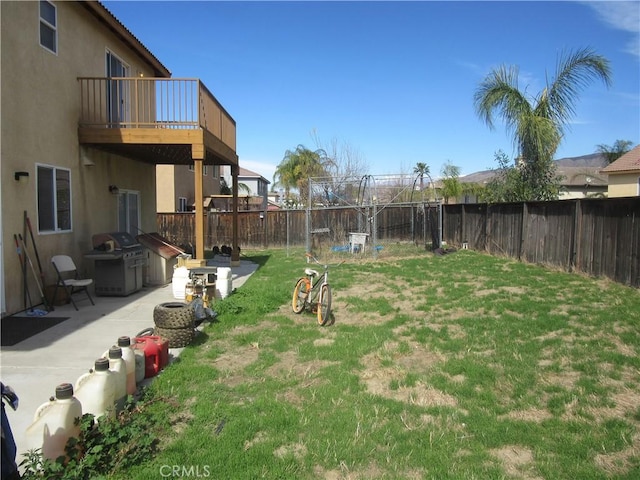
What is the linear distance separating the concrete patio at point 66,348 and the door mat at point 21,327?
4.5 inches

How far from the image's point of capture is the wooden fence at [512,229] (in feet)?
29.9

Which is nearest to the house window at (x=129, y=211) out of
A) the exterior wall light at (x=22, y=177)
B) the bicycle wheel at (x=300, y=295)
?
the exterior wall light at (x=22, y=177)

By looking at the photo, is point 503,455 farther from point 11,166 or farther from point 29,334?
point 11,166

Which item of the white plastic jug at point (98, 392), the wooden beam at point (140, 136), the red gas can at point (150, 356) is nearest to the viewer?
the white plastic jug at point (98, 392)

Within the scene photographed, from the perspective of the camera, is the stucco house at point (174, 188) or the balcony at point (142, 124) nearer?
the balcony at point (142, 124)

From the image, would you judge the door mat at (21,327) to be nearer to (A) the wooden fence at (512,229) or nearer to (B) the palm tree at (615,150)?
(A) the wooden fence at (512,229)

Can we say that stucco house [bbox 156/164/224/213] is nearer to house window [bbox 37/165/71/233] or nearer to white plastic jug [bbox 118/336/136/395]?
house window [bbox 37/165/71/233]

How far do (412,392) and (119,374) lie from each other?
101 inches

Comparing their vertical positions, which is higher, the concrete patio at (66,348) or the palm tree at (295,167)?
the palm tree at (295,167)

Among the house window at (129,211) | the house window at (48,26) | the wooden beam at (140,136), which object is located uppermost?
the house window at (48,26)

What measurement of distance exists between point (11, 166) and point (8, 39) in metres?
1.88

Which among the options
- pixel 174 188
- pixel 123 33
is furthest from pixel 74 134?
pixel 174 188

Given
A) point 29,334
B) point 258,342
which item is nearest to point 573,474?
point 258,342

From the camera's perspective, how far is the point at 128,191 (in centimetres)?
1238
